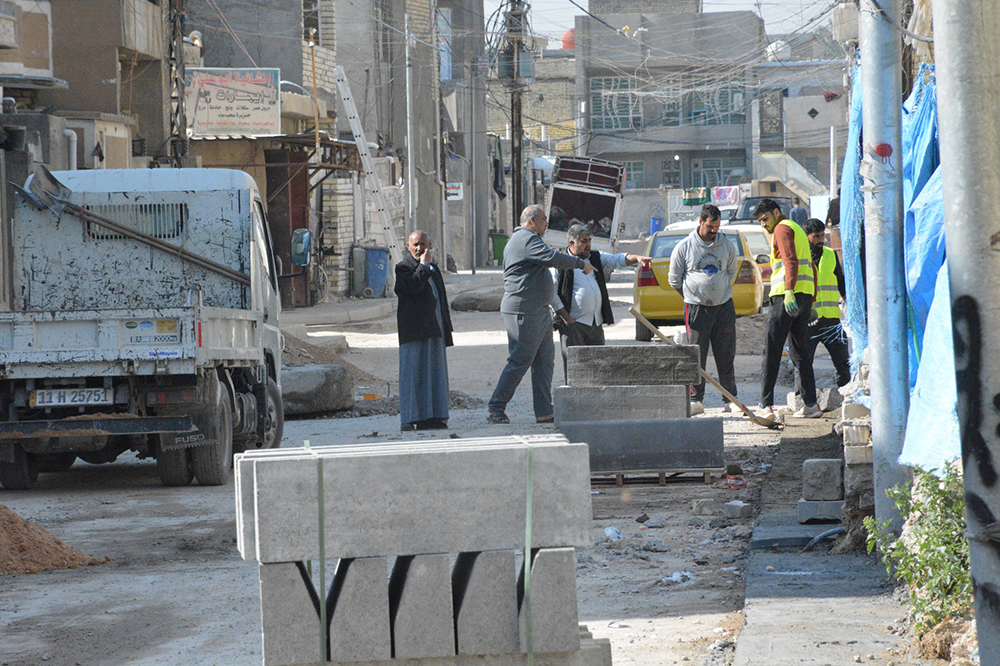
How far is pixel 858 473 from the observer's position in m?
6.08

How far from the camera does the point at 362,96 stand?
38.0 m

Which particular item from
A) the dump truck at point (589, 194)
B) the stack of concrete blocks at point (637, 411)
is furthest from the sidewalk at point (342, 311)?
the stack of concrete blocks at point (637, 411)

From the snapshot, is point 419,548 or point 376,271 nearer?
point 419,548

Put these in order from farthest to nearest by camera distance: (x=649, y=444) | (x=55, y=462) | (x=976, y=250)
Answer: (x=55, y=462), (x=649, y=444), (x=976, y=250)

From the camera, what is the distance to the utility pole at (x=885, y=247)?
5.63m

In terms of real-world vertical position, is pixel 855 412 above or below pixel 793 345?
below

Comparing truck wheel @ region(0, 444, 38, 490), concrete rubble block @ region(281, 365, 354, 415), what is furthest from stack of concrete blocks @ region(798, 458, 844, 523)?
concrete rubble block @ region(281, 365, 354, 415)

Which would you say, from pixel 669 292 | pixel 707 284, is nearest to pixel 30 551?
pixel 707 284

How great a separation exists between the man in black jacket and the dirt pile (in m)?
4.54

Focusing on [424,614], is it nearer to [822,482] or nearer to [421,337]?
[822,482]

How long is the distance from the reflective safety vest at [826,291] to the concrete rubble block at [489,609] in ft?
27.1

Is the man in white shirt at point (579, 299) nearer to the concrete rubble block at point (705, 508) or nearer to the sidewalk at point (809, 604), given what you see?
the concrete rubble block at point (705, 508)

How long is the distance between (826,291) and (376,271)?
70.0 ft

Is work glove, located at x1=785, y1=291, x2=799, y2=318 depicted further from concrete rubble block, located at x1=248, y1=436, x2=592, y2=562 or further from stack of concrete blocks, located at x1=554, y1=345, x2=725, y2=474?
concrete rubble block, located at x1=248, y1=436, x2=592, y2=562
